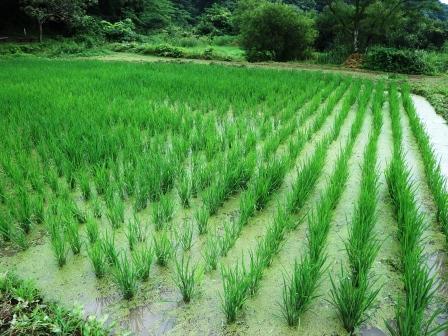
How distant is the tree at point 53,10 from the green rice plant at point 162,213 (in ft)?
53.0

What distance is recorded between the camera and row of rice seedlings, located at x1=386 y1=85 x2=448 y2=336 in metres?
1.39

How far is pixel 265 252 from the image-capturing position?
1.89m

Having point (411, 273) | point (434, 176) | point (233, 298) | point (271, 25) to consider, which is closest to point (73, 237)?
point (233, 298)

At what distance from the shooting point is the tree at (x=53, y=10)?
15321 mm

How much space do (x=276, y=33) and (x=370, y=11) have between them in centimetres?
342

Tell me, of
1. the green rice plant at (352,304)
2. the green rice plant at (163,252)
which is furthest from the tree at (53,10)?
Result: the green rice plant at (352,304)

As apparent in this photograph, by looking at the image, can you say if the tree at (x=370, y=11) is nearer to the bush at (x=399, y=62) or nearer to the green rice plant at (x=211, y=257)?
the bush at (x=399, y=62)

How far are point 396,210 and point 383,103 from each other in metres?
4.21

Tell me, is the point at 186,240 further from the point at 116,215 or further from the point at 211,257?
the point at 116,215

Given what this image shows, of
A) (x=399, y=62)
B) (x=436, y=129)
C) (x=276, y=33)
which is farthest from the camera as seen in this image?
(x=276, y=33)

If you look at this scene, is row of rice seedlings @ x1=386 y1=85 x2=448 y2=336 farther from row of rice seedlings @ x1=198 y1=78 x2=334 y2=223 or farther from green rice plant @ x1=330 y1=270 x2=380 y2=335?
row of rice seedlings @ x1=198 y1=78 x2=334 y2=223

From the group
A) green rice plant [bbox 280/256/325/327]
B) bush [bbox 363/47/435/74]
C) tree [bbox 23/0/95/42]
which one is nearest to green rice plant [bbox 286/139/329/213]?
green rice plant [bbox 280/256/325/327]

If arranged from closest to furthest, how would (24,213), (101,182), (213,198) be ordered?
(24,213) < (213,198) < (101,182)

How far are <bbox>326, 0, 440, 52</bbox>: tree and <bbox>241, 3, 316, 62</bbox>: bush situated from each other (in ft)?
4.12
